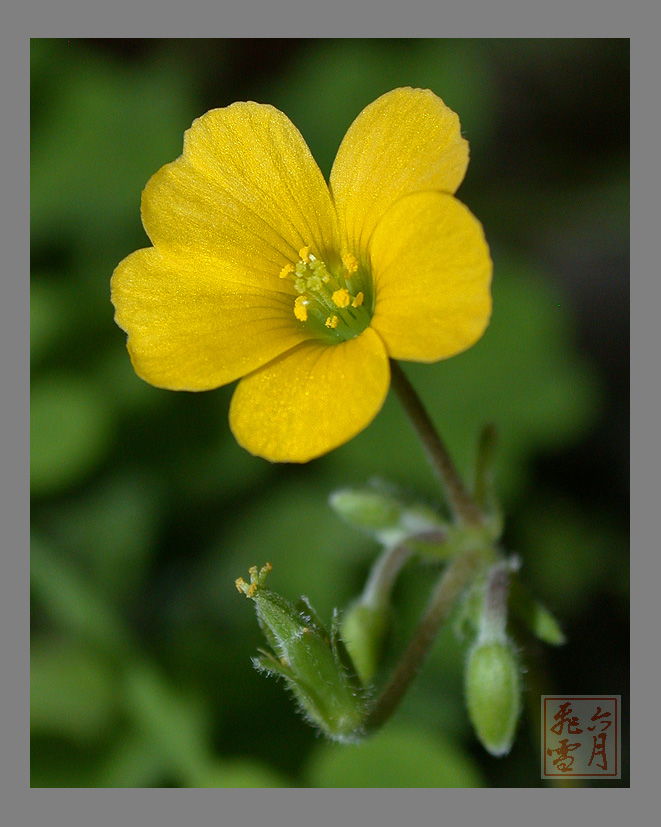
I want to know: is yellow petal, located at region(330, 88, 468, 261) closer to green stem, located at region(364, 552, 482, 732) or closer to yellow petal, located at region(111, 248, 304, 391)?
yellow petal, located at region(111, 248, 304, 391)

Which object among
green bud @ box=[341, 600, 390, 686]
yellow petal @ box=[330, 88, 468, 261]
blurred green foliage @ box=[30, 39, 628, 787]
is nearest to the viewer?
yellow petal @ box=[330, 88, 468, 261]

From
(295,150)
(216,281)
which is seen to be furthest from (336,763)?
(295,150)

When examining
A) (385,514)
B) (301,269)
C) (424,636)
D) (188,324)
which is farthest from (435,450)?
(188,324)

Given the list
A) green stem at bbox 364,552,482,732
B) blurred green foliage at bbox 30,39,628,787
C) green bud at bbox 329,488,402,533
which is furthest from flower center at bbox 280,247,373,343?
blurred green foliage at bbox 30,39,628,787

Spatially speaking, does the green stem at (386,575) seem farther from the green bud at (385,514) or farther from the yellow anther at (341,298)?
the yellow anther at (341,298)

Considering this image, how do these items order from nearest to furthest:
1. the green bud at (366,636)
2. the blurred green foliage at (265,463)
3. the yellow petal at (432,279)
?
the yellow petal at (432,279) → the green bud at (366,636) → the blurred green foliage at (265,463)

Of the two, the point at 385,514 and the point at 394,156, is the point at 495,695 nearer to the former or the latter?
the point at 385,514

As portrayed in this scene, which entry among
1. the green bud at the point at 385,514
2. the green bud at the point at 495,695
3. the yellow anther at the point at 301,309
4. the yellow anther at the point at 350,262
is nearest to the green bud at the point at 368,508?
the green bud at the point at 385,514

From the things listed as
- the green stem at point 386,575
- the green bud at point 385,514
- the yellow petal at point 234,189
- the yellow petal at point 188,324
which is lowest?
the green stem at point 386,575
